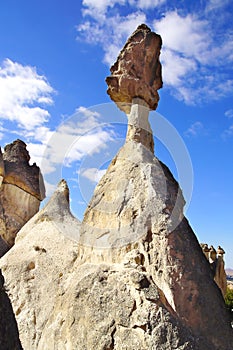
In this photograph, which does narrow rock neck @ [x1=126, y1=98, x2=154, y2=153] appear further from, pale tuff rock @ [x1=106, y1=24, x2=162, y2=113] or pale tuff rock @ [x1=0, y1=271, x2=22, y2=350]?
pale tuff rock @ [x1=0, y1=271, x2=22, y2=350]

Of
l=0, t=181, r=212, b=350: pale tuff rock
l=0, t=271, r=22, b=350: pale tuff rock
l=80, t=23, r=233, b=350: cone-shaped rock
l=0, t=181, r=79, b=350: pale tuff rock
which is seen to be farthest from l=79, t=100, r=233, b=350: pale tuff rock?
l=0, t=271, r=22, b=350: pale tuff rock

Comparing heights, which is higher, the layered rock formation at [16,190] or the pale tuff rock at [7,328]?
the layered rock formation at [16,190]

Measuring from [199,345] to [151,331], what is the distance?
0.72 m

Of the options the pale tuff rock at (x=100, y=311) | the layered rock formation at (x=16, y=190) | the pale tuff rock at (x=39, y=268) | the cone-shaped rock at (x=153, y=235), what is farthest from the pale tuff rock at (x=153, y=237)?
the layered rock formation at (x=16, y=190)

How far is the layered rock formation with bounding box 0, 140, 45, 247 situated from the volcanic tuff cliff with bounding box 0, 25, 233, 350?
5591 millimetres

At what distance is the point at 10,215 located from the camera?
1470cm

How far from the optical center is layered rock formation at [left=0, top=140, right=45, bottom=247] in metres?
14.6

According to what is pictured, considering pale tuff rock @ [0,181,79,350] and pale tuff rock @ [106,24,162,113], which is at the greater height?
pale tuff rock @ [106,24,162,113]

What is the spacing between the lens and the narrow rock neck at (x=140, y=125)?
8305 millimetres

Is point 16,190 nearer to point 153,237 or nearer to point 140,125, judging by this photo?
point 140,125

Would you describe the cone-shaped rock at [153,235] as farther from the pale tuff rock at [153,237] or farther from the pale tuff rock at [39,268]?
the pale tuff rock at [39,268]

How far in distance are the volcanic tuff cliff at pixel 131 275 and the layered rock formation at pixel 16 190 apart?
5.59 metres

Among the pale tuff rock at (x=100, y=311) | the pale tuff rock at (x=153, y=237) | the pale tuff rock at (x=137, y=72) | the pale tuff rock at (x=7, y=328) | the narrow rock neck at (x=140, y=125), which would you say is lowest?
the pale tuff rock at (x=7, y=328)

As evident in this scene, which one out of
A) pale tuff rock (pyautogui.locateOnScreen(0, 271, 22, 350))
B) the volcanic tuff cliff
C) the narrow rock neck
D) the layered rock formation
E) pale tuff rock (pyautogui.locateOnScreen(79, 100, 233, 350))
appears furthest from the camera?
the layered rock formation
